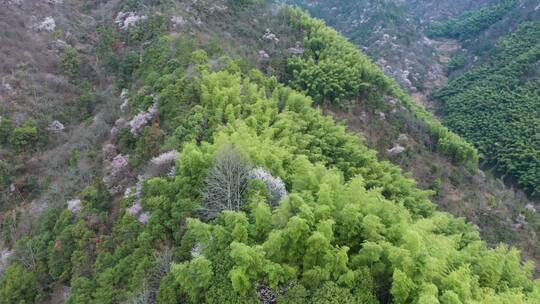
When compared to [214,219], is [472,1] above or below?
above

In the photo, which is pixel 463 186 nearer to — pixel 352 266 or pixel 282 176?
pixel 282 176

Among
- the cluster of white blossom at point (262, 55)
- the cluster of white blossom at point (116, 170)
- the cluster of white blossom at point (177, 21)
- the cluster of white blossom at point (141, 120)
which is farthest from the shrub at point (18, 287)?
the cluster of white blossom at point (262, 55)

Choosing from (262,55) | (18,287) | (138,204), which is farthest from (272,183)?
(262,55)

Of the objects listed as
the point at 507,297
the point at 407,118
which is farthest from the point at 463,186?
the point at 507,297

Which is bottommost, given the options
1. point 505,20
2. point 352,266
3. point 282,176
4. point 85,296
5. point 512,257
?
point 85,296

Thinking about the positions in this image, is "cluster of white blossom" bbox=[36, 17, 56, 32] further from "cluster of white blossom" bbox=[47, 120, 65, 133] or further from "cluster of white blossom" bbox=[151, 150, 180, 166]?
"cluster of white blossom" bbox=[151, 150, 180, 166]

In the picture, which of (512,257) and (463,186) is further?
(463,186)
